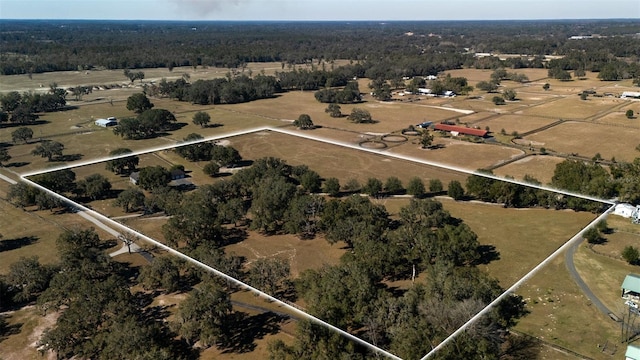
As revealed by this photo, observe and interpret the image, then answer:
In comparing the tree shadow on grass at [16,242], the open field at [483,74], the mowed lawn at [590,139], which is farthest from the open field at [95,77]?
the mowed lawn at [590,139]

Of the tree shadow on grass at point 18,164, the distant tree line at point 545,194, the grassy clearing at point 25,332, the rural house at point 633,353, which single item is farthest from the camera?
the tree shadow on grass at point 18,164

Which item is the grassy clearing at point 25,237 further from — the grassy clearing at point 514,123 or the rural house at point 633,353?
the grassy clearing at point 514,123

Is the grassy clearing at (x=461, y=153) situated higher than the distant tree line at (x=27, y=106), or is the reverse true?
the distant tree line at (x=27, y=106)

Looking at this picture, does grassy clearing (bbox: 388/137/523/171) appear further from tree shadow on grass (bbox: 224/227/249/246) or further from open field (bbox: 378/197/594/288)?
tree shadow on grass (bbox: 224/227/249/246)

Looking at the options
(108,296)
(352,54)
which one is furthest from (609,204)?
(352,54)

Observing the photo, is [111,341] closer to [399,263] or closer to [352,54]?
[399,263]

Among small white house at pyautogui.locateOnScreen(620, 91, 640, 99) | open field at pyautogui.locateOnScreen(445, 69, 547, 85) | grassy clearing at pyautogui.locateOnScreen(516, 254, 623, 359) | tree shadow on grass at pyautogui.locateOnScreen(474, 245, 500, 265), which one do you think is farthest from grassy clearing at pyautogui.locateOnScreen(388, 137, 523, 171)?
open field at pyautogui.locateOnScreen(445, 69, 547, 85)
